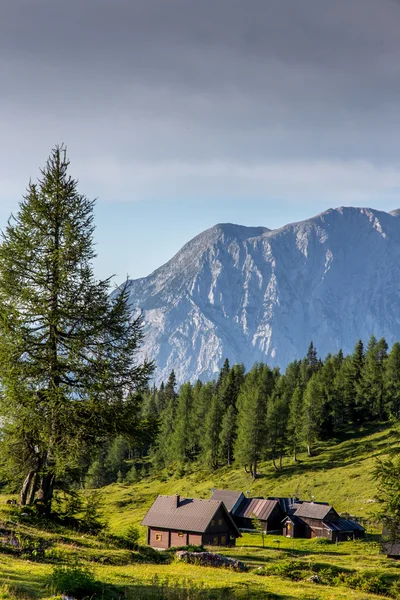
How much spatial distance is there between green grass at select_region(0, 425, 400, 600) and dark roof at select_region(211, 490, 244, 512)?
511cm

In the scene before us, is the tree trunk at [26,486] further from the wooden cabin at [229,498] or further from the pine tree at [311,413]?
the pine tree at [311,413]

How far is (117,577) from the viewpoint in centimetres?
1777

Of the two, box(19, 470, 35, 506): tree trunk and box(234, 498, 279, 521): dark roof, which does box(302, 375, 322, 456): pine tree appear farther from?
→ box(19, 470, 35, 506): tree trunk

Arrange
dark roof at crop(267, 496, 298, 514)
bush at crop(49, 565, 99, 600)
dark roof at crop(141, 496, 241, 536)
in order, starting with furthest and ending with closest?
dark roof at crop(267, 496, 298, 514) → dark roof at crop(141, 496, 241, 536) → bush at crop(49, 565, 99, 600)

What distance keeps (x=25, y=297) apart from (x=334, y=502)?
239 ft

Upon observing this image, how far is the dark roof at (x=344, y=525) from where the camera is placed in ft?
228

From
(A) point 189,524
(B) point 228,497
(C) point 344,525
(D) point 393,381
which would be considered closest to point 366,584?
(A) point 189,524

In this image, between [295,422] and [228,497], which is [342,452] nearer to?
[295,422]

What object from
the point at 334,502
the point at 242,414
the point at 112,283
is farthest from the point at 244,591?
the point at 242,414

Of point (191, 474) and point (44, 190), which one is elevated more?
point (44, 190)

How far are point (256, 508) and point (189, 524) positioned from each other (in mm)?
21652

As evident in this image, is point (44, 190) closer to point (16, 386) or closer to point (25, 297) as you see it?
point (25, 297)

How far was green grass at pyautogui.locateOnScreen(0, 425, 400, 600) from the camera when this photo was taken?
1688 centimetres

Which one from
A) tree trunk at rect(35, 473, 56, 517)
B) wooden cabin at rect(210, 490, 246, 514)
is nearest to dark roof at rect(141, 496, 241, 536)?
wooden cabin at rect(210, 490, 246, 514)
